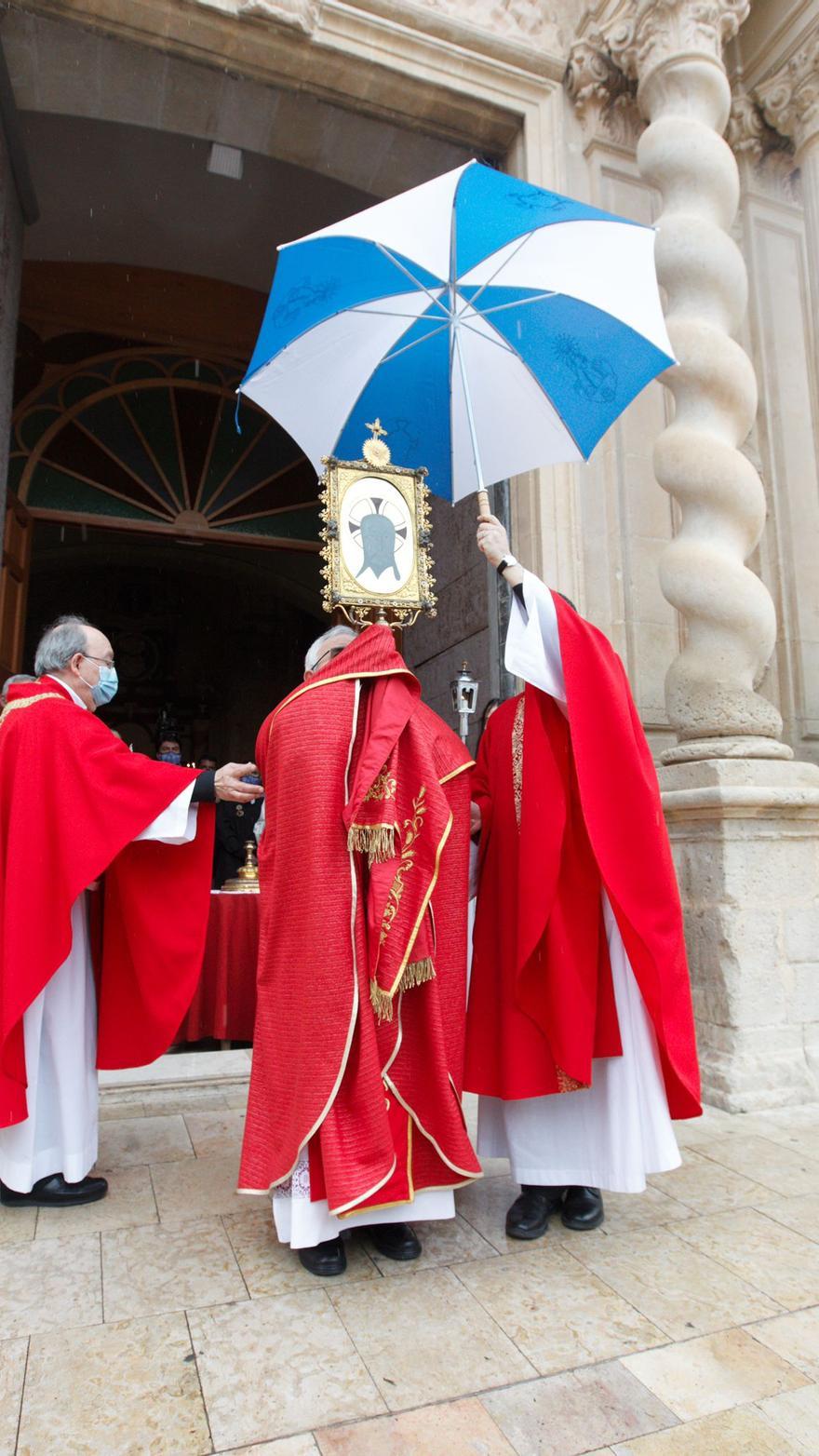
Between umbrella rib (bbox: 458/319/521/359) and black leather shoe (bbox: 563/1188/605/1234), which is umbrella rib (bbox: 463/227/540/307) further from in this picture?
black leather shoe (bbox: 563/1188/605/1234)

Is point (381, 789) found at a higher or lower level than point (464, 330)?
lower

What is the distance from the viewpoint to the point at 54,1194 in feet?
8.69

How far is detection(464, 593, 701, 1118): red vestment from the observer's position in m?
2.42

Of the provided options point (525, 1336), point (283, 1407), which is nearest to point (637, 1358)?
point (525, 1336)

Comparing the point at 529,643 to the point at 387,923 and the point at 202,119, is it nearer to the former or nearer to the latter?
the point at 387,923

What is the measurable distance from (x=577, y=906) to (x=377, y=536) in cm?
112

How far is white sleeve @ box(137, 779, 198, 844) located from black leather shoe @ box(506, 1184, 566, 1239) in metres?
1.36

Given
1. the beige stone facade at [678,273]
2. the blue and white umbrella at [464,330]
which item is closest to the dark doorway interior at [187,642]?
the beige stone facade at [678,273]

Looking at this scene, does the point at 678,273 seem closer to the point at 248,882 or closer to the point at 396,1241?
the point at 248,882

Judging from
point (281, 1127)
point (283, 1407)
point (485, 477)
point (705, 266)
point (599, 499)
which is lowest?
point (283, 1407)

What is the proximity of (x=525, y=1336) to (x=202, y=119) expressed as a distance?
616 centimetres

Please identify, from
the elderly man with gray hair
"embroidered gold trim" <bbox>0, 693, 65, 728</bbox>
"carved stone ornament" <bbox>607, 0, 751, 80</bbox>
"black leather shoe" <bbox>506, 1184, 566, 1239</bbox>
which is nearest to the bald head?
the elderly man with gray hair

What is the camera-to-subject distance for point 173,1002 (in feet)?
9.17

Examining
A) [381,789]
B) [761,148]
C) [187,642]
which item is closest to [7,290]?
[381,789]
